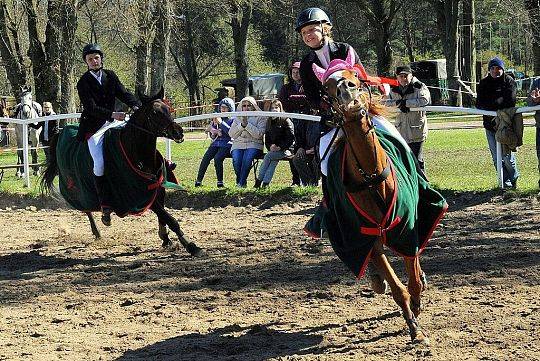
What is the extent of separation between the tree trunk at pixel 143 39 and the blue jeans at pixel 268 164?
259 inches

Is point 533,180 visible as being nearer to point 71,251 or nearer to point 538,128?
point 538,128

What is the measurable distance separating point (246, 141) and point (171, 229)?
15.4ft

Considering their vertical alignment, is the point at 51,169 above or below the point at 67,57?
below

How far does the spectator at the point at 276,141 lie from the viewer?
46.9ft

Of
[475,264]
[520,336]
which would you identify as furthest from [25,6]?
[520,336]

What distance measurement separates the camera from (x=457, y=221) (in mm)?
11078

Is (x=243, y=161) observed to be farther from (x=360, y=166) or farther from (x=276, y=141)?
(x=360, y=166)

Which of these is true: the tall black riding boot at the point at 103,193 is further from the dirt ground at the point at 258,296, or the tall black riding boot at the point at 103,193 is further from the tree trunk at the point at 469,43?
the tree trunk at the point at 469,43

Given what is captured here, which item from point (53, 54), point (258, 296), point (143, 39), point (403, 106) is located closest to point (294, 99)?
point (403, 106)

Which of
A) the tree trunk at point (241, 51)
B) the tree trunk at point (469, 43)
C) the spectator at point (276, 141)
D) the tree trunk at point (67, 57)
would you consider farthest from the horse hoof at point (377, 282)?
the tree trunk at point (469, 43)

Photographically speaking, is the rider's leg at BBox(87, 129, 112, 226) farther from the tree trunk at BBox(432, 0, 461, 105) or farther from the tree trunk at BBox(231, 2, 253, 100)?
the tree trunk at BBox(432, 0, 461, 105)

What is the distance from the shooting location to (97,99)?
416 inches

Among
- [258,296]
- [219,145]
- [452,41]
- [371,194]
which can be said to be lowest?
[258,296]

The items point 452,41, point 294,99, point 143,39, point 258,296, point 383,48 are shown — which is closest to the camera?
point 258,296
